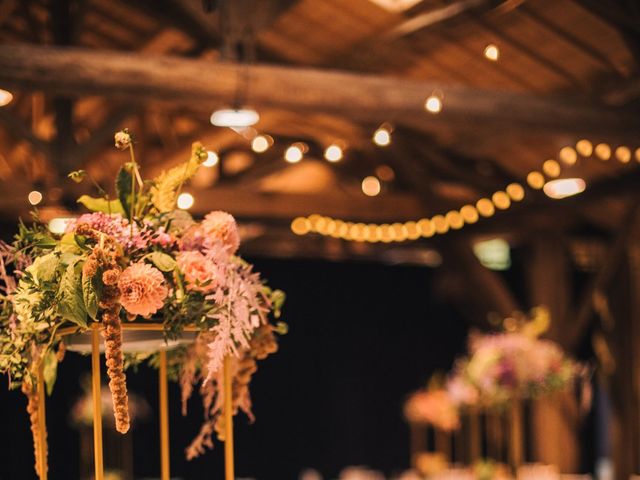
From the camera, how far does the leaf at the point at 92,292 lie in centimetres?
222

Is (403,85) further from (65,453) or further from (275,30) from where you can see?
(65,453)

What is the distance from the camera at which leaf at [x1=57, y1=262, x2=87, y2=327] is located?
2254 millimetres

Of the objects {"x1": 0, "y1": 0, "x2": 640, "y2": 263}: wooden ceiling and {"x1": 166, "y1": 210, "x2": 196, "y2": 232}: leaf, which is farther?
{"x1": 0, "y1": 0, "x2": 640, "y2": 263}: wooden ceiling

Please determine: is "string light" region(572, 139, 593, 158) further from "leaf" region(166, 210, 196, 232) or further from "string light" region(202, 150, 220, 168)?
"leaf" region(166, 210, 196, 232)

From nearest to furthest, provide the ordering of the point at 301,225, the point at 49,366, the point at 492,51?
the point at 49,366 < the point at 492,51 < the point at 301,225

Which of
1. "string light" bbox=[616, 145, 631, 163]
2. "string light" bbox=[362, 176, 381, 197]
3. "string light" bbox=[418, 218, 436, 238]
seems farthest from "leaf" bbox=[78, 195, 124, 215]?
"string light" bbox=[362, 176, 381, 197]

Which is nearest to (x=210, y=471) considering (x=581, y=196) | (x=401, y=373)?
(x=401, y=373)

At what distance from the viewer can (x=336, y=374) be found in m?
10.7

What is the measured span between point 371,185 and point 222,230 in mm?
6885

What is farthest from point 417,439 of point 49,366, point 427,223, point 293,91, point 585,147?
point 49,366

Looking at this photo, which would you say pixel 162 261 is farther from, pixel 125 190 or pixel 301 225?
pixel 301 225

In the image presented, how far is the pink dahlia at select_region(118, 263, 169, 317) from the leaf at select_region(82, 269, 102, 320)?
2.0 inches

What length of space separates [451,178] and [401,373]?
2791mm

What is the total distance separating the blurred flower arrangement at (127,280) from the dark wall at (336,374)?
7721 mm
